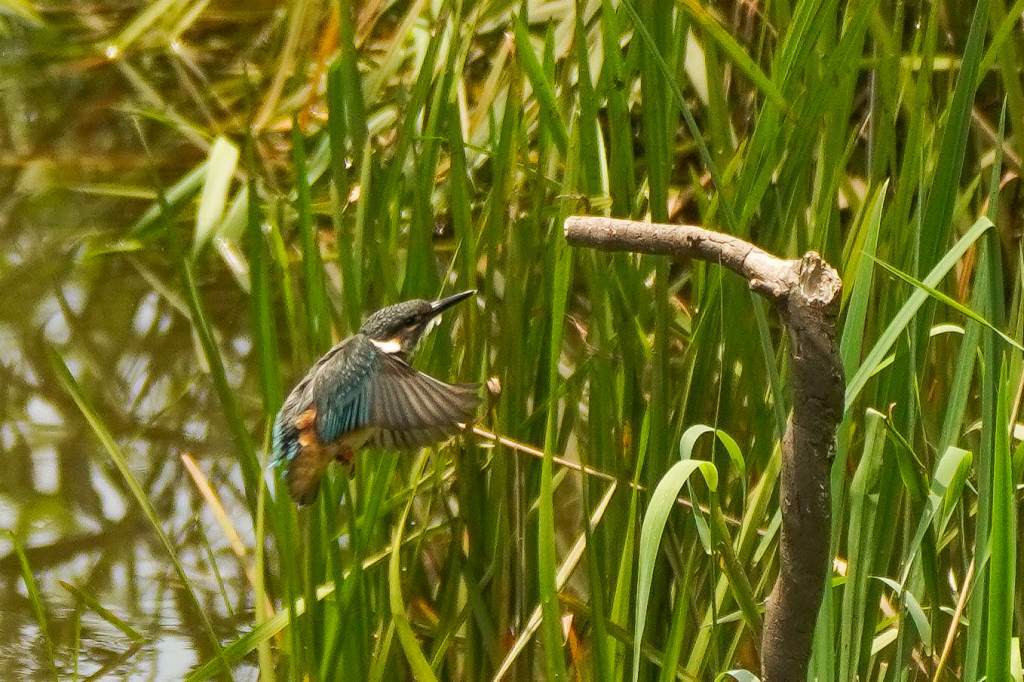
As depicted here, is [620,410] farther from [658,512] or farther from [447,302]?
[658,512]

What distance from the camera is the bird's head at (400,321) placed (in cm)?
110

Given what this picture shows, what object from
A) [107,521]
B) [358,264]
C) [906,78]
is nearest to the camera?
[358,264]

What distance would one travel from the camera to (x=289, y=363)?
79.4 inches

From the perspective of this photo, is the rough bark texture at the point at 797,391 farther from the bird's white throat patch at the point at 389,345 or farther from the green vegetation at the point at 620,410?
the bird's white throat patch at the point at 389,345

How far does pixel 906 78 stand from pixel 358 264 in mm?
490

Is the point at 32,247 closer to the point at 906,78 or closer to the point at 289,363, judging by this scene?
the point at 289,363

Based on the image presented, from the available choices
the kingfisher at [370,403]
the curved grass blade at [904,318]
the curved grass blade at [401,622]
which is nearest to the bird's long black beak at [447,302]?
the kingfisher at [370,403]

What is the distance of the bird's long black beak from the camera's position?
3.59 feet

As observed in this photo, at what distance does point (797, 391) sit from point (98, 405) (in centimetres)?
144

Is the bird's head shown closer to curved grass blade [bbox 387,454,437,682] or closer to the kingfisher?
the kingfisher

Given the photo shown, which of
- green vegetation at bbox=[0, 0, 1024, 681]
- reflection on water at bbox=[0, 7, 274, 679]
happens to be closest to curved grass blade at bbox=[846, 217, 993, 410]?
green vegetation at bbox=[0, 0, 1024, 681]

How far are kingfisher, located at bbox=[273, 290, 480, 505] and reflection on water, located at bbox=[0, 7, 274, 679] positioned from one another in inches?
8.1

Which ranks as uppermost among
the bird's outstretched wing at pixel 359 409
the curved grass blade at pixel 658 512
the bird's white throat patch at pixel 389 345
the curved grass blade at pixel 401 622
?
the bird's white throat patch at pixel 389 345

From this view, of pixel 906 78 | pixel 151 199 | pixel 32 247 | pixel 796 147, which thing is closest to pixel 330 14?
pixel 151 199
